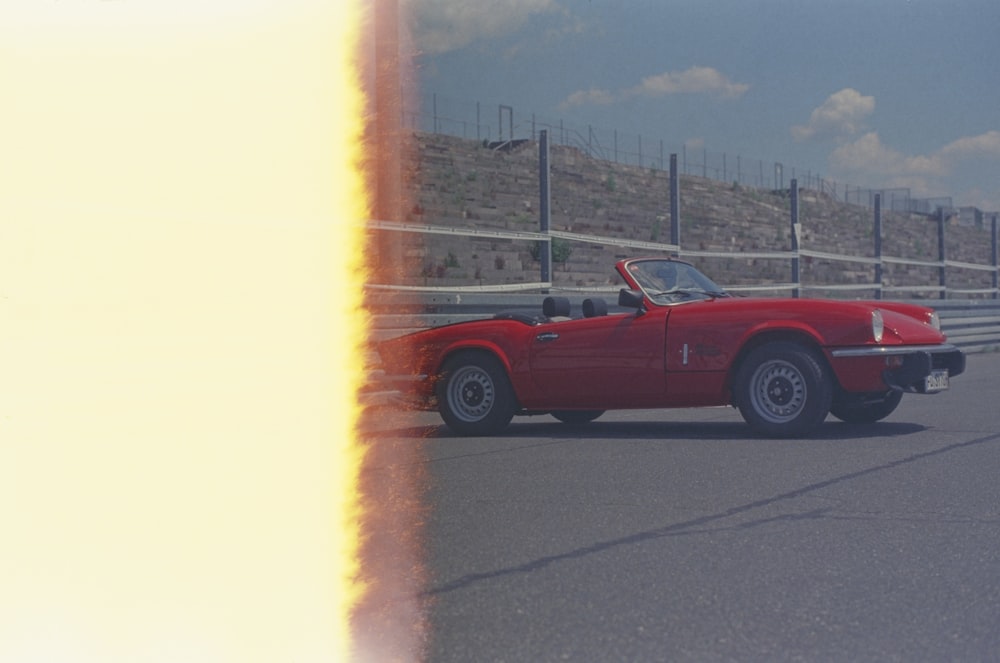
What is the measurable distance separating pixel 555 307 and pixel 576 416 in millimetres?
1253

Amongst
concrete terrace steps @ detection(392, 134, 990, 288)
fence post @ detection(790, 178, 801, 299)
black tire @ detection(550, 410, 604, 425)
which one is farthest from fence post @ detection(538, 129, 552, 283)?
concrete terrace steps @ detection(392, 134, 990, 288)

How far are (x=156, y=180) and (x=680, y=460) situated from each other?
178 inches

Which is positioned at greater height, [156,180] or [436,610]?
[156,180]

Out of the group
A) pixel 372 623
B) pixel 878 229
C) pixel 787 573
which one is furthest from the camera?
pixel 878 229

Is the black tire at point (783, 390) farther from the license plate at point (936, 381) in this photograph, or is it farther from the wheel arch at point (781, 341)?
the license plate at point (936, 381)

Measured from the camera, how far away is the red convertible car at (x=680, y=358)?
25.3 ft

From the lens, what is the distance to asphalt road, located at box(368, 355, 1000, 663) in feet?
10.5

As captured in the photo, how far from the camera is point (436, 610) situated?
3529mm

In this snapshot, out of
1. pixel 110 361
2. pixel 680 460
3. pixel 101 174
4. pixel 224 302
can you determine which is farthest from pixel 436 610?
pixel 224 302

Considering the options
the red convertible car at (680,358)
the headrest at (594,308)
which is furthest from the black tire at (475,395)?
the headrest at (594,308)

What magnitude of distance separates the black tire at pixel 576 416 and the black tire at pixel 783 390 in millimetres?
1664

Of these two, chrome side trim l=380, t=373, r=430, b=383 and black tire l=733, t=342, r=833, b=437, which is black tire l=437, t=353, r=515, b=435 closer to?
chrome side trim l=380, t=373, r=430, b=383

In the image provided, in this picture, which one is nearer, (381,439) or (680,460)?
(680,460)

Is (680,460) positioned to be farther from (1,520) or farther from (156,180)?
(156,180)
